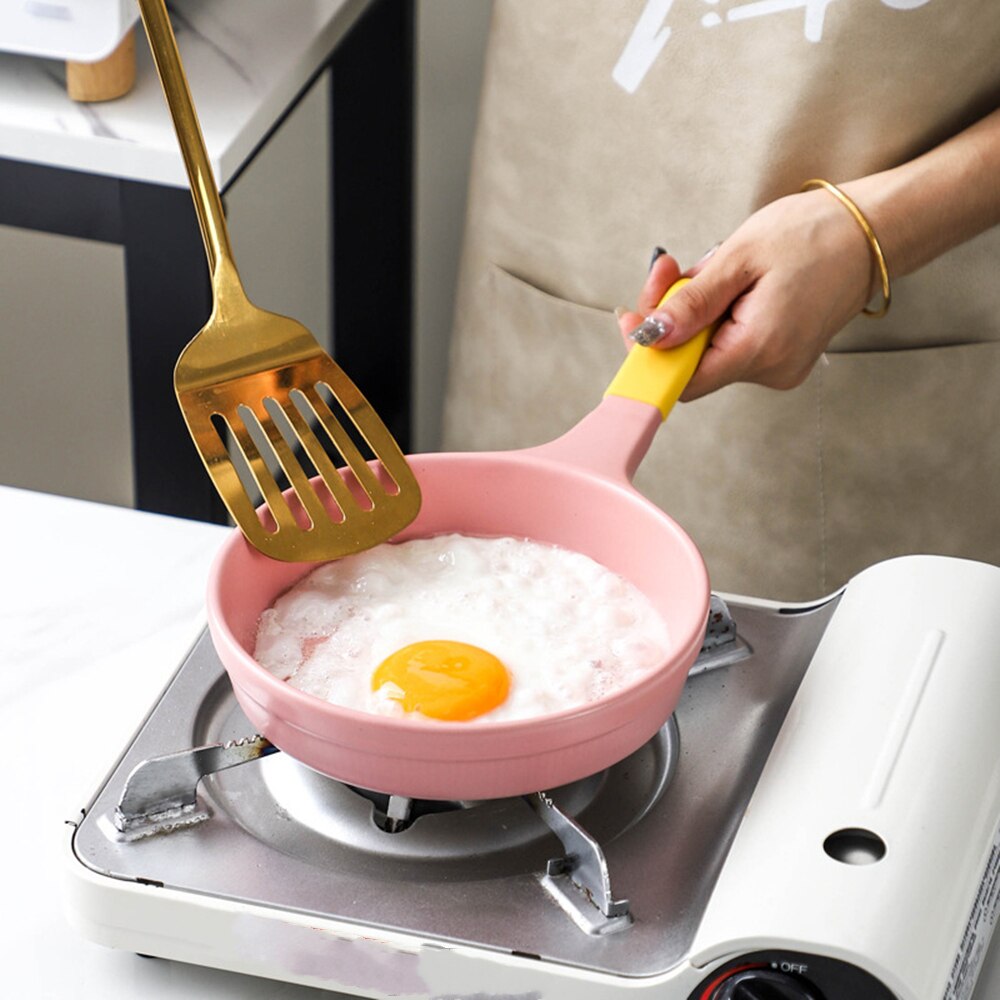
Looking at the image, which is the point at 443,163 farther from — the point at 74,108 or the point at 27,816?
the point at 27,816

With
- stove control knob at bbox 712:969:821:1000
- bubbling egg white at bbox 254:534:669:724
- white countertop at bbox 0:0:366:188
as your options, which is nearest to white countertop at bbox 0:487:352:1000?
bubbling egg white at bbox 254:534:669:724

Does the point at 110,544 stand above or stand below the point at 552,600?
below

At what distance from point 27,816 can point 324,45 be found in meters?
1.07

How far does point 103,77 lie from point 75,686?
0.77 meters

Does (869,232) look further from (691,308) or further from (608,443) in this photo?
(608,443)

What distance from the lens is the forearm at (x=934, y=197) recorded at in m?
1.30

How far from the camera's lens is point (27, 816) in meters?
0.88

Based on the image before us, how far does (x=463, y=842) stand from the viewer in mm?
808

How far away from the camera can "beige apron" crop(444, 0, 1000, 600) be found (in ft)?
4.44

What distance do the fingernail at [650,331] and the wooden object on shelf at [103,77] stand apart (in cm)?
71

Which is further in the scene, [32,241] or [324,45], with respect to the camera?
[32,241]

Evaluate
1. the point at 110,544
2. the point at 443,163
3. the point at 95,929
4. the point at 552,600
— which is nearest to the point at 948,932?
the point at 552,600

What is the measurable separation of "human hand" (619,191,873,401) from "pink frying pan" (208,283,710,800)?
1.7 inches

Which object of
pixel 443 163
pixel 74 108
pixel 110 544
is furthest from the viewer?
pixel 443 163
